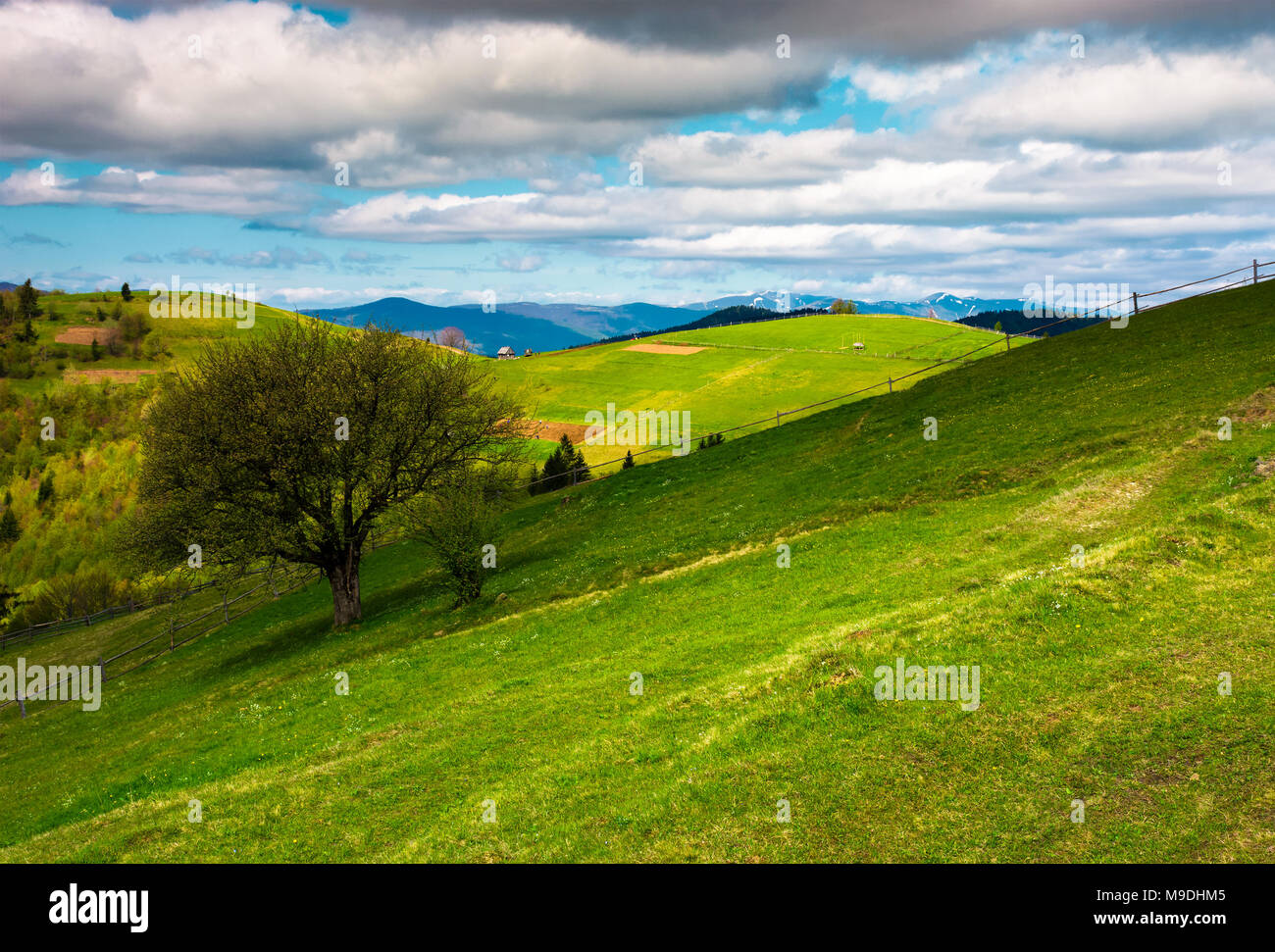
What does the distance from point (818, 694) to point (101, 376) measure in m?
217

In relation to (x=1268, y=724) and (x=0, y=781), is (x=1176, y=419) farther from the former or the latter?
(x=0, y=781)

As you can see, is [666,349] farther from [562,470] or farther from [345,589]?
[345,589]

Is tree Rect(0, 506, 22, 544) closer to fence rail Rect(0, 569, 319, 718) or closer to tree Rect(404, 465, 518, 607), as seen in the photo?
fence rail Rect(0, 569, 319, 718)

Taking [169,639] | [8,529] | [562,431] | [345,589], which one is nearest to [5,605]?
[169,639]

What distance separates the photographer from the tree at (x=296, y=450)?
129 ft

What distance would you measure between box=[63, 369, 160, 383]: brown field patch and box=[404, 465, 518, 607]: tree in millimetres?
175308

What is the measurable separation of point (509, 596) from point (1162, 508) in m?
26.2

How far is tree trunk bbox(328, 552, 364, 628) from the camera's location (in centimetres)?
4300

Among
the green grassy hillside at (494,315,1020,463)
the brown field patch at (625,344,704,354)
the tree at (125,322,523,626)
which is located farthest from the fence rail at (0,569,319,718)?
the brown field patch at (625,344,704,354)

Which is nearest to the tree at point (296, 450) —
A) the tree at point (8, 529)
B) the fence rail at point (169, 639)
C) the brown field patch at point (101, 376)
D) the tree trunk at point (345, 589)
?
the tree trunk at point (345, 589)

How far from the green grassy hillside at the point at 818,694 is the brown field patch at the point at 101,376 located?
170994 millimetres

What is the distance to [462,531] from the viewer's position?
37875 millimetres

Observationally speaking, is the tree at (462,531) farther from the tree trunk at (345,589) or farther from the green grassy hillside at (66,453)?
the green grassy hillside at (66,453)

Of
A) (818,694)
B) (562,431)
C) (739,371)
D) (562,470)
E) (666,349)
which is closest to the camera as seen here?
(818,694)
